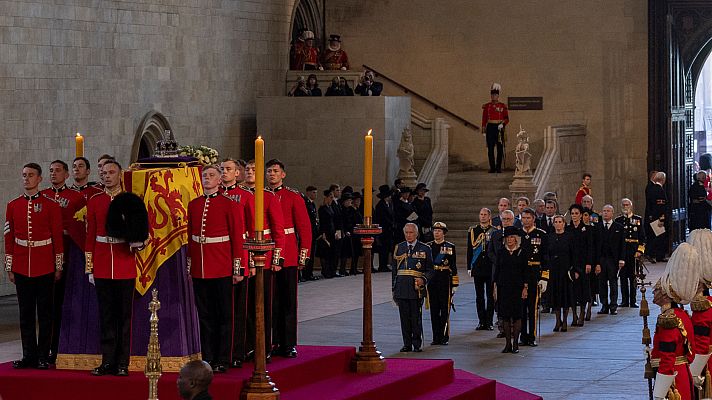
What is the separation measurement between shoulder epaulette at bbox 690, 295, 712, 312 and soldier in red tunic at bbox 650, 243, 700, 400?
9 centimetres

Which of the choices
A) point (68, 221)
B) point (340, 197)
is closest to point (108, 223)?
point (68, 221)

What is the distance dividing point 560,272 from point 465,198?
10.4 meters

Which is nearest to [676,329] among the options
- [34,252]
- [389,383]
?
[389,383]

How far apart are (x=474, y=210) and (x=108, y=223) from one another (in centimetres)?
1728

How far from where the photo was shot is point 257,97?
27.1m

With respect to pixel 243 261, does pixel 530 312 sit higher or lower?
lower

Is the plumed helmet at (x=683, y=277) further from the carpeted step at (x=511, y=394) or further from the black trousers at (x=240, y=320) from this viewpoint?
the carpeted step at (x=511, y=394)

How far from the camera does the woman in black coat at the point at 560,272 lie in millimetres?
17547

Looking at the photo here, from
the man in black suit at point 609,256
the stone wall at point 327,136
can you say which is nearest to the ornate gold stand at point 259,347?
the man in black suit at point 609,256

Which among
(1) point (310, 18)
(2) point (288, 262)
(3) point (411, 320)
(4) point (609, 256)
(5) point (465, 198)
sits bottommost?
(3) point (411, 320)

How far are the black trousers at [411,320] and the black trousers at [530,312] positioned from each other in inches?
48.2

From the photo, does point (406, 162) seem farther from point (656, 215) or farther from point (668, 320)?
point (668, 320)

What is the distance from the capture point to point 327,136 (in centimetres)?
2683

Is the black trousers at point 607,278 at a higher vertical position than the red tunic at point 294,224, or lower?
lower
